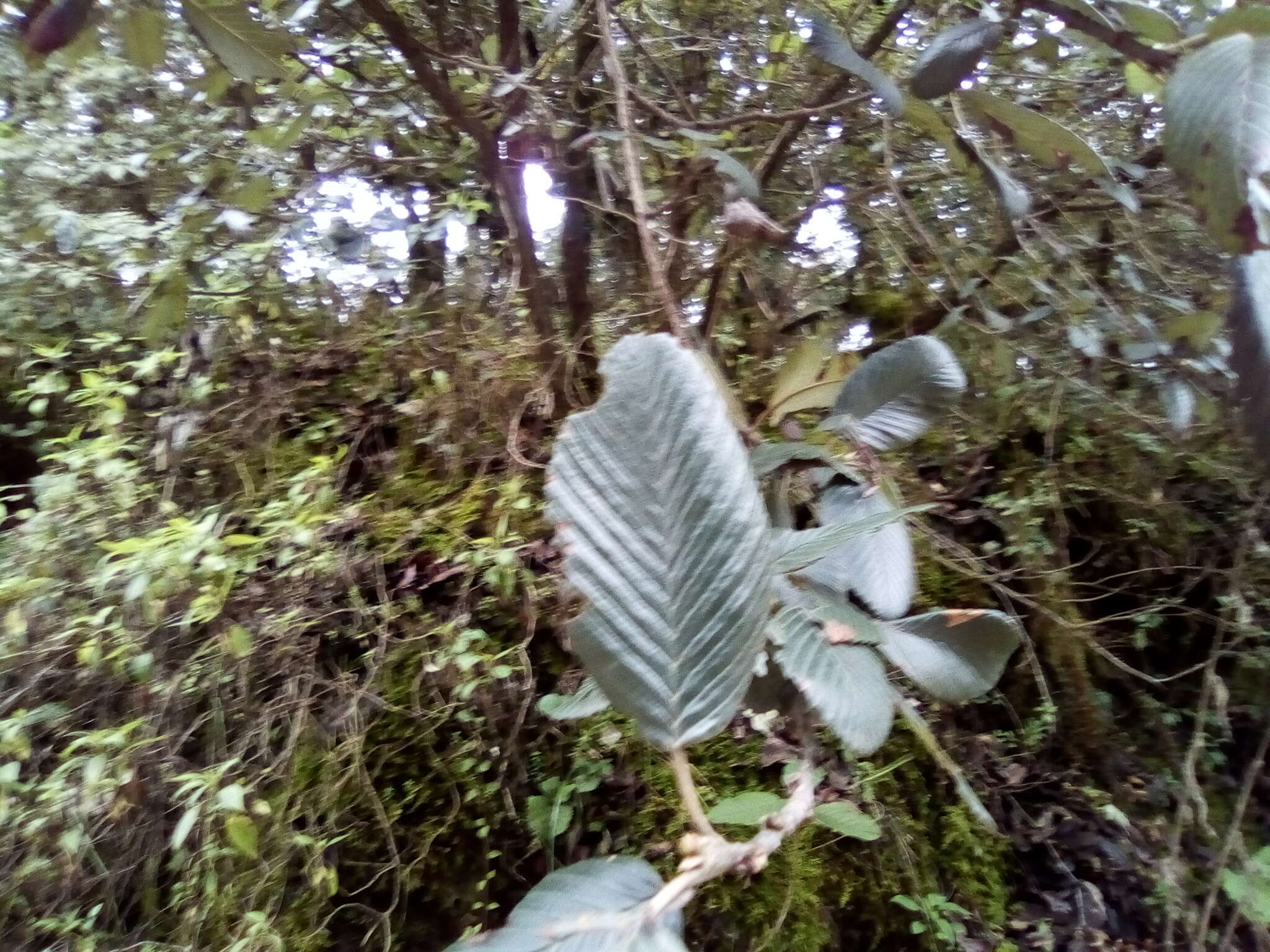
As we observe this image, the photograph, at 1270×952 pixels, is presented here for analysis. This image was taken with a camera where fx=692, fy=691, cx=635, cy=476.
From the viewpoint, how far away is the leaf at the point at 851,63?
0.62 metres

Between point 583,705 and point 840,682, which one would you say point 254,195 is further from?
point 840,682

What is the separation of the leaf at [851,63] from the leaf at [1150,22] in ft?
0.57

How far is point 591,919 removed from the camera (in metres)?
0.28

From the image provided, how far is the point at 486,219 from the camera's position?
150cm

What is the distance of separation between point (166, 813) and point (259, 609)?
0.29 m

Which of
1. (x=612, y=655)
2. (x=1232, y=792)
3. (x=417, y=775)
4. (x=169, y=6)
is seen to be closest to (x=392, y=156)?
(x=169, y=6)

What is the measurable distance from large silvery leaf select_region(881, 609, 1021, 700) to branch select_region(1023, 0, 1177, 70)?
1.07 feet

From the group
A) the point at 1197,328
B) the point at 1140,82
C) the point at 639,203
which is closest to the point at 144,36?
the point at 639,203

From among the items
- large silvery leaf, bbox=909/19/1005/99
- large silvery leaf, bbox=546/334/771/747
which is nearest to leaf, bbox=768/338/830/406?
large silvery leaf, bbox=909/19/1005/99

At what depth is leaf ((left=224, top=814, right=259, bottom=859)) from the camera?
0.81m

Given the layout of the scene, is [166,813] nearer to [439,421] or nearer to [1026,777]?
[439,421]

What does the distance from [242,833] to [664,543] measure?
803mm

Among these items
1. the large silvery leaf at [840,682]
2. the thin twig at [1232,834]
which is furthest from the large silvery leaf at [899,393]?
the thin twig at [1232,834]

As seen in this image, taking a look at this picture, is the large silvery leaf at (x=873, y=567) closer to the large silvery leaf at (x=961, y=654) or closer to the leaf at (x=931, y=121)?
the large silvery leaf at (x=961, y=654)
